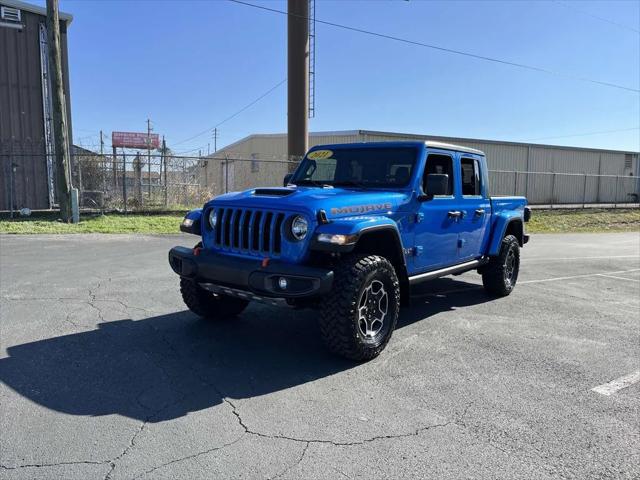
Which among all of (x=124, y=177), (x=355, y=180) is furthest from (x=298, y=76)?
(x=355, y=180)

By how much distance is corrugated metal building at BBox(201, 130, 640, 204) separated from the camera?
85.8 feet

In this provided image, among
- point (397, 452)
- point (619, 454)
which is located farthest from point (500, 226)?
point (397, 452)

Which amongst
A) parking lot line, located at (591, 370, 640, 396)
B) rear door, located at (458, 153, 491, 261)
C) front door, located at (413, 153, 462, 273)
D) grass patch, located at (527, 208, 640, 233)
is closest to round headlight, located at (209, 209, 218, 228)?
front door, located at (413, 153, 462, 273)

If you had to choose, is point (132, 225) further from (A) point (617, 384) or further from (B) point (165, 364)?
(A) point (617, 384)

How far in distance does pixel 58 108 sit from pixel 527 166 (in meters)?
27.6

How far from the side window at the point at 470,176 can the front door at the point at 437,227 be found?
1.01 ft

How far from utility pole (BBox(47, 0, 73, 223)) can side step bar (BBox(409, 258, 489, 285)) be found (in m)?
12.1

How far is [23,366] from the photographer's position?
4078 millimetres

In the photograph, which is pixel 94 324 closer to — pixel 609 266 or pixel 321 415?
pixel 321 415

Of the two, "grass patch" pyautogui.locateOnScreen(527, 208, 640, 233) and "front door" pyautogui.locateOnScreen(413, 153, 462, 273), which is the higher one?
"front door" pyautogui.locateOnScreen(413, 153, 462, 273)

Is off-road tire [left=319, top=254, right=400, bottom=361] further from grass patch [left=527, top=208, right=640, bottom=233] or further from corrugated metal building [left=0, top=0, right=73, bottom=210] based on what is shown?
grass patch [left=527, top=208, right=640, bottom=233]

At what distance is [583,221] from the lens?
2338 centimetres

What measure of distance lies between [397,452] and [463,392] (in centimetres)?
110

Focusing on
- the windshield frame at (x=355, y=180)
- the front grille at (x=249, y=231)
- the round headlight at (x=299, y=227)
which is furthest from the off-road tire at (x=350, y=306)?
the windshield frame at (x=355, y=180)
